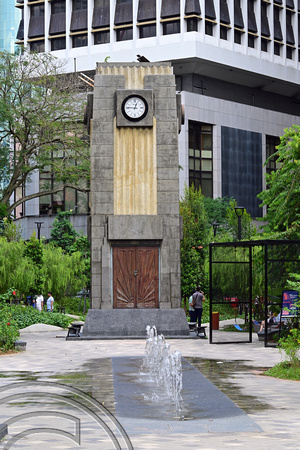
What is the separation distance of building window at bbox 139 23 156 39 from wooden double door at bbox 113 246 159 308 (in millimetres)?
56390

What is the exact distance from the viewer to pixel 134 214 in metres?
29.6

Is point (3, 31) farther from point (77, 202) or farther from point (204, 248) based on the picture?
point (204, 248)

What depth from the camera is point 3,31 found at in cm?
12312

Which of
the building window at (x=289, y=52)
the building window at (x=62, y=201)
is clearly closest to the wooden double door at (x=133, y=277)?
the building window at (x=62, y=201)

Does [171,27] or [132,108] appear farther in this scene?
[171,27]

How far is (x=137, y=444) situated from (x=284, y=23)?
84.4 meters

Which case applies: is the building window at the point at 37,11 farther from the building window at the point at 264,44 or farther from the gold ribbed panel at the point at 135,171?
the gold ribbed panel at the point at 135,171

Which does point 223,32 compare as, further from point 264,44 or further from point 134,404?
point 134,404

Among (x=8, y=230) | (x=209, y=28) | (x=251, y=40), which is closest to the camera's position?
(x=8, y=230)

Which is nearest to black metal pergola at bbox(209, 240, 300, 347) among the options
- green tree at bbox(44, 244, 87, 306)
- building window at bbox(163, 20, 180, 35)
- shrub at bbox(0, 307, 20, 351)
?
shrub at bbox(0, 307, 20, 351)

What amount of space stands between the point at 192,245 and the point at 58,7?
149ft

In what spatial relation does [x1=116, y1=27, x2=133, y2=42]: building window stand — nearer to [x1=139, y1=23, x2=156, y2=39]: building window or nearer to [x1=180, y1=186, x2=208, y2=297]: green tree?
[x1=139, y1=23, x2=156, y2=39]: building window

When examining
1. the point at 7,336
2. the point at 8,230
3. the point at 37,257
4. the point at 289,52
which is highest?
the point at 289,52

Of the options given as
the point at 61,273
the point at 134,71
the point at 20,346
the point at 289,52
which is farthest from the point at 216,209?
the point at 20,346
